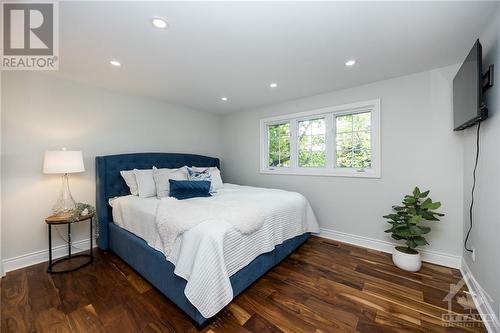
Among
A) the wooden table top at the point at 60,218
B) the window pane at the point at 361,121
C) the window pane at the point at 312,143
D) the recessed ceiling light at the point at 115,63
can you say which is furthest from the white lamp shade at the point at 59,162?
the window pane at the point at 361,121

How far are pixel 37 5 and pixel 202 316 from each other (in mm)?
2456

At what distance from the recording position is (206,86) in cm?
283

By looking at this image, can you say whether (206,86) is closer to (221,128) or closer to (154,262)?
(221,128)

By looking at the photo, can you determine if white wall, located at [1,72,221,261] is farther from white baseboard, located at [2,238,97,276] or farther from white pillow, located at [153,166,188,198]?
white pillow, located at [153,166,188,198]

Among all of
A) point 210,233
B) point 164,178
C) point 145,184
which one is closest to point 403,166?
point 210,233

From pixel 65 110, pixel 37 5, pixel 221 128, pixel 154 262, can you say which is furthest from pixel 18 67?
pixel 221 128

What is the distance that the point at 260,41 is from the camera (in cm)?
177

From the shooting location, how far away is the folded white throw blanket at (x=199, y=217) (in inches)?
65.1

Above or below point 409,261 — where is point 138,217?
above

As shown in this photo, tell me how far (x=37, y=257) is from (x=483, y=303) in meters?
4.41

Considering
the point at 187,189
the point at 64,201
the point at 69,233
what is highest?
the point at 187,189

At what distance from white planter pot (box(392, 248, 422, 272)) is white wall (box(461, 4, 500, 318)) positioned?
0.41m

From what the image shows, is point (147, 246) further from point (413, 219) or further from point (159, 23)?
point (413, 219)

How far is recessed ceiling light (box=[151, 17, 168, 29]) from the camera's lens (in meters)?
1.49
